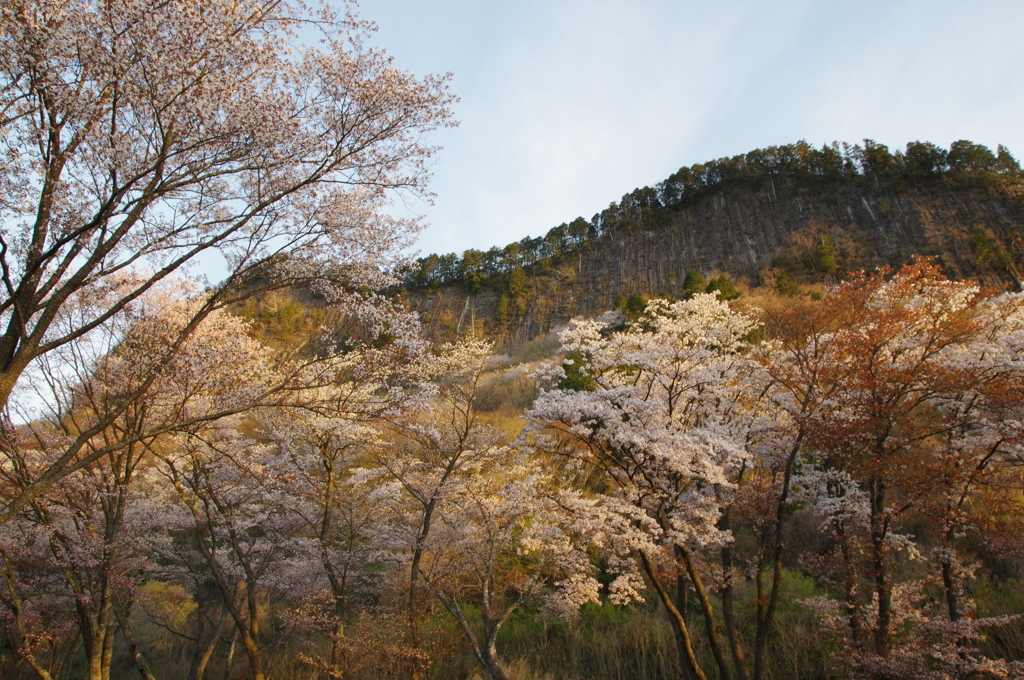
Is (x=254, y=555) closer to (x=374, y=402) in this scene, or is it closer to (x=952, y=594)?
(x=374, y=402)

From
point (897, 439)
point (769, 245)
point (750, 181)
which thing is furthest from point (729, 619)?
point (750, 181)

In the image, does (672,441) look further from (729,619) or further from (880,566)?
(729,619)

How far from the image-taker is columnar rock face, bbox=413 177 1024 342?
3083 centimetres

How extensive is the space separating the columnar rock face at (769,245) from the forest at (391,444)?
85.5ft

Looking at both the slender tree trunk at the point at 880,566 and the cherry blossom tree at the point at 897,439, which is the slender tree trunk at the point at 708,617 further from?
the slender tree trunk at the point at 880,566

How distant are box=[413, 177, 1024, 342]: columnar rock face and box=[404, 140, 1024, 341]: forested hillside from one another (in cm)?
10

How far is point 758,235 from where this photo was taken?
38781mm

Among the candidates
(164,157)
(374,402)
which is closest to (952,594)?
(374,402)

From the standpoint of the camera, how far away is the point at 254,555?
10984mm

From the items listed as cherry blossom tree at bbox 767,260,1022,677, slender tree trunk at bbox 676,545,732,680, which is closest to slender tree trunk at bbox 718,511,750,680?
slender tree trunk at bbox 676,545,732,680

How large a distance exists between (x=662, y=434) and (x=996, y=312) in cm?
864

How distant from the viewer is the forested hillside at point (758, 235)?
32.1m

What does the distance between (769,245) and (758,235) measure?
4.63 ft

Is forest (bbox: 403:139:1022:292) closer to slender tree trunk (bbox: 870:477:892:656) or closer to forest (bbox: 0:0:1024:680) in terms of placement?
forest (bbox: 0:0:1024:680)
